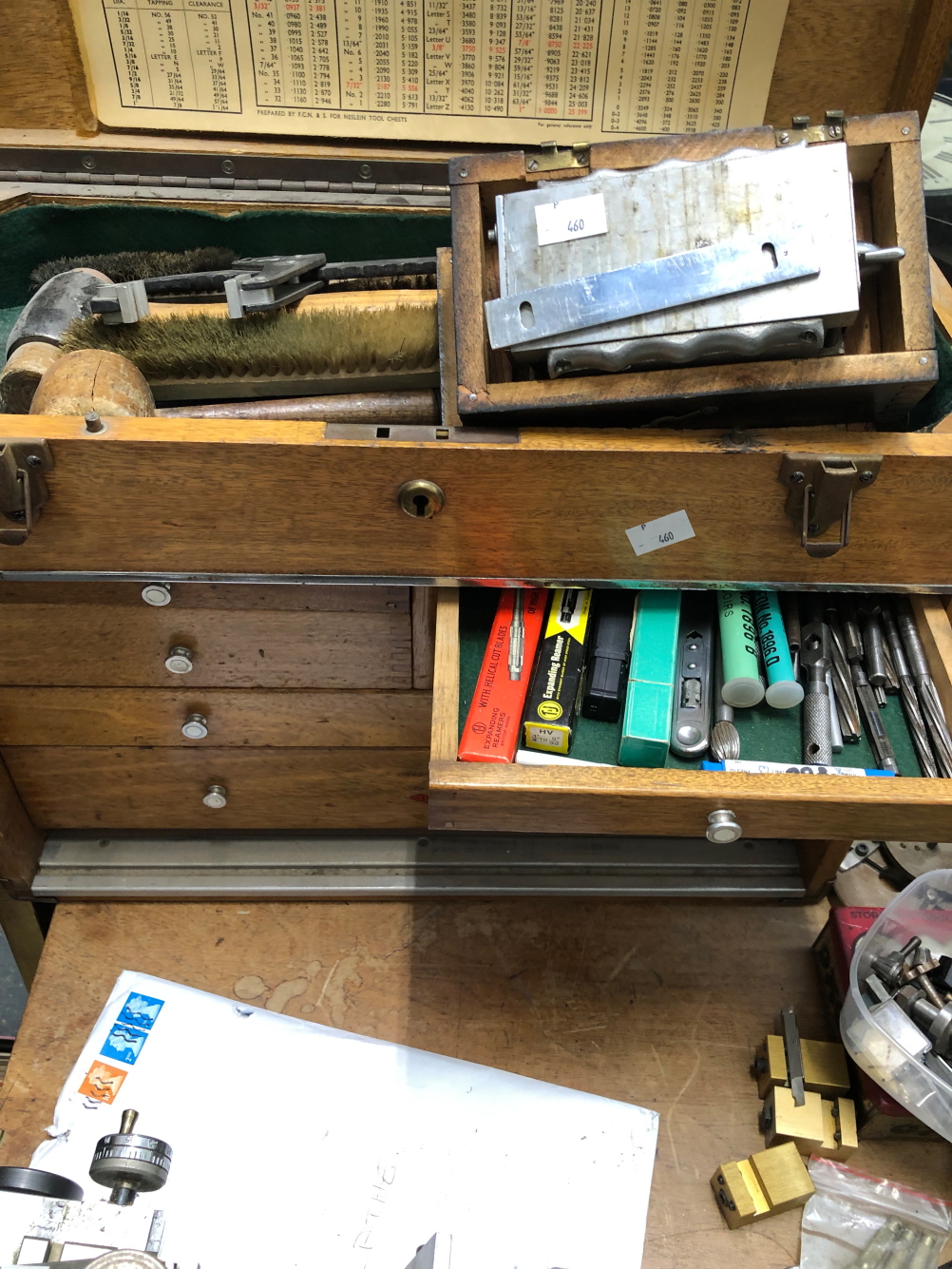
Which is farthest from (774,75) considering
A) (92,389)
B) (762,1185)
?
(762,1185)

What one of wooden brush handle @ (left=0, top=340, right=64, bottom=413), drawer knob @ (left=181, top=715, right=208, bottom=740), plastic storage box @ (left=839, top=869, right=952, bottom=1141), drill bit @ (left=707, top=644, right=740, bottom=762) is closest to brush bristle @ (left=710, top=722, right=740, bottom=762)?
drill bit @ (left=707, top=644, right=740, bottom=762)

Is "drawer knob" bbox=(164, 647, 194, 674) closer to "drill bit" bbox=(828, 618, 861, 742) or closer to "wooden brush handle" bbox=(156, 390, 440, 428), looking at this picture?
"wooden brush handle" bbox=(156, 390, 440, 428)

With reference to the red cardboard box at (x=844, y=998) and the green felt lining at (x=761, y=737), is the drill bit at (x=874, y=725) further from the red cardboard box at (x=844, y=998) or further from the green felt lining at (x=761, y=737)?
the red cardboard box at (x=844, y=998)

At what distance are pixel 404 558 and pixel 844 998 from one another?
635 mm

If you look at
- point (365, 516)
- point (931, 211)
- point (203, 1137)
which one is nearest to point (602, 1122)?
point (203, 1137)

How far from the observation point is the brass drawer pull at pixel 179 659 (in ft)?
3.13

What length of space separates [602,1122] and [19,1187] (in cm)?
53

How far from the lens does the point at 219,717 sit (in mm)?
1040

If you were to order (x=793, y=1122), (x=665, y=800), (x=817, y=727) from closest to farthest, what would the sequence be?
(x=665, y=800) → (x=817, y=727) → (x=793, y=1122)

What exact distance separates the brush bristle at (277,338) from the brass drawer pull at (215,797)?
451 mm

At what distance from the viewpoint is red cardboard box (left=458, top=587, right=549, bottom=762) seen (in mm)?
788

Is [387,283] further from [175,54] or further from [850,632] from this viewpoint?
[850,632]

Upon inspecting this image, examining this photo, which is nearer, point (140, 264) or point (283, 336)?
point (283, 336)

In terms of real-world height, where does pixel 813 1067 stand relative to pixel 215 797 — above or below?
below
